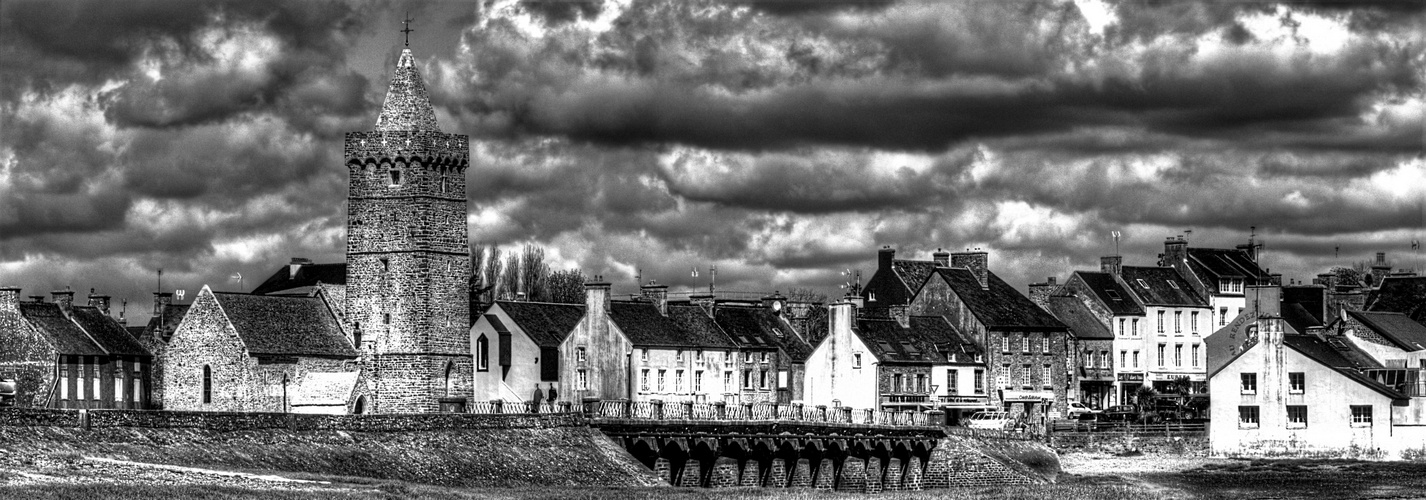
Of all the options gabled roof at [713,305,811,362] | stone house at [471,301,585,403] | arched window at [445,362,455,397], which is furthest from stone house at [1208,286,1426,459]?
arched window at [445,362,455,397]

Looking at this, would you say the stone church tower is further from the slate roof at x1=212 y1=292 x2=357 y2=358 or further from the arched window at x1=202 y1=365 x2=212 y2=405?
the arched window at x1=202 y1=365 x2=212 y2=405

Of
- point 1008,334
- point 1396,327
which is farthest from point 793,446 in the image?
point 1396,327

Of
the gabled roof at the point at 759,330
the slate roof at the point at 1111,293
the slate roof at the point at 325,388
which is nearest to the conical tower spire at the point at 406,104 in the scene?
the slate roof at the point at 325,388

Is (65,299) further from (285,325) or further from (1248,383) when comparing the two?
(1248,383)

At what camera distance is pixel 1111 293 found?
126625mm

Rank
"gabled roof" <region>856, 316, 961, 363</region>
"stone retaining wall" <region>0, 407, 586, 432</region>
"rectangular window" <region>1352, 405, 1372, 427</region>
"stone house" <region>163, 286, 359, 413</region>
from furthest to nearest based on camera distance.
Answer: "gabled roof" <region>856, 316, 961, 363</region> → "rectangular window" <region>1352, 405, 1372, 427</region> → "stone house" <region>163, 286, 359, 413</region> → "stone retaining wall" <region>0, 407, 586, 432</region>

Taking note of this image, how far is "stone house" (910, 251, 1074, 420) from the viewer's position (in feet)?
384

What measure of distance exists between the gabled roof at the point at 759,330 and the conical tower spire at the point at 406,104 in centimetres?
2239

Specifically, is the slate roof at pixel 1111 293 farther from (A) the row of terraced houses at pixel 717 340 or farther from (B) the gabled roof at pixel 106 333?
(B) the gabled roof at pixel 106 333

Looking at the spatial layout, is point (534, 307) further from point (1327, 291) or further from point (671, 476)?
point (1327, 291)

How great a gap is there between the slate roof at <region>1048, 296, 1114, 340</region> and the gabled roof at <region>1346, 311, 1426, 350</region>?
1486 cm

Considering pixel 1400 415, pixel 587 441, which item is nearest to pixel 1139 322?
pixel 1400 415

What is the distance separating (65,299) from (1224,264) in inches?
2662

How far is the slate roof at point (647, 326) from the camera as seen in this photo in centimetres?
10638
